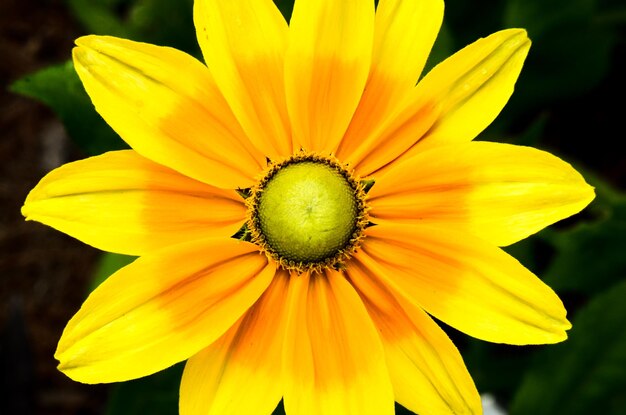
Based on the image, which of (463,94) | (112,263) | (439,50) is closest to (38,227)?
Answer: (112,263)

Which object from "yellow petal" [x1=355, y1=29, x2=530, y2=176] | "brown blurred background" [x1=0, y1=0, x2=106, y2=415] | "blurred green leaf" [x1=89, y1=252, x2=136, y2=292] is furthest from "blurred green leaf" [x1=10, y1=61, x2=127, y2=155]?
"brown blurred background" [x1=0, y1=0, x2=106, y2=415]

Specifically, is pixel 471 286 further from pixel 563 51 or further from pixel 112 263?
pixel 563 51

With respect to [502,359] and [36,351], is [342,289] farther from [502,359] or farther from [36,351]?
[36,351]

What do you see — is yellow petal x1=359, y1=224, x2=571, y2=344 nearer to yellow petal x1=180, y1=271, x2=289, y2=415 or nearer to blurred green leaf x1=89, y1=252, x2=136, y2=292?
yellow petal x1=180, y1=271, x2=289, y2=415

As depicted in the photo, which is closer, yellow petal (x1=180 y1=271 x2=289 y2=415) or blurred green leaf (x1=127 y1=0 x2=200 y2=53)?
yellow petal (x1=180 y1=271 x2=289 y2=415)

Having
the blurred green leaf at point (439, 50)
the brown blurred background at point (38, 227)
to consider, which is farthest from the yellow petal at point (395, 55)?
the brown blurred background at point (38, 227)

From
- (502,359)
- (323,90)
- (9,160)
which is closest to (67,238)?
(9,160)
